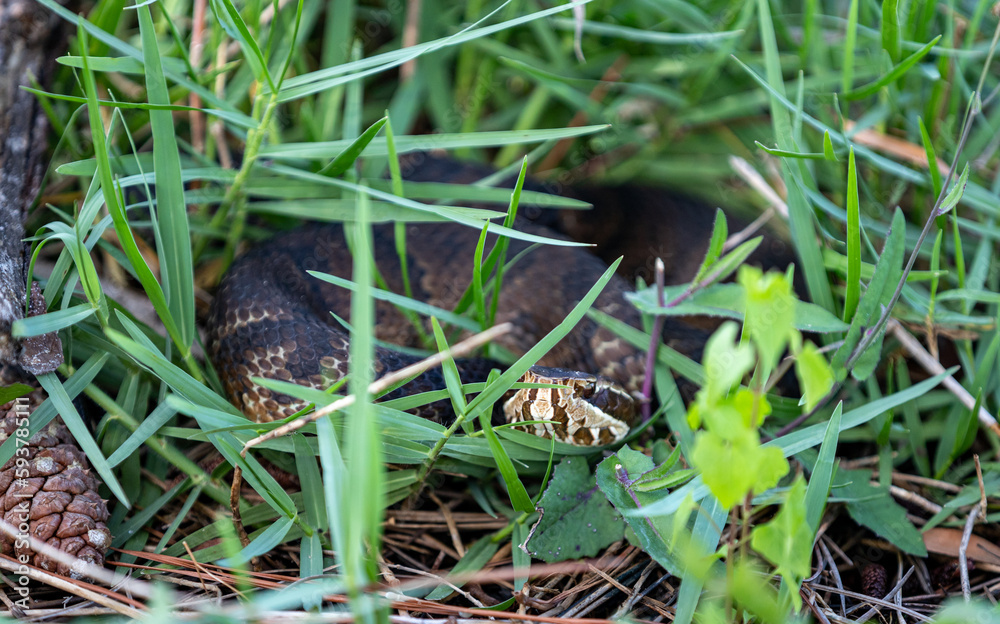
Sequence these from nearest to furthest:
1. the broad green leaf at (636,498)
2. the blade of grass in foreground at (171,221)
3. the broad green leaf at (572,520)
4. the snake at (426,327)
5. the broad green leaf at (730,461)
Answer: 1. the broad green leaf at (730,461)
2. the broad green leaf at (636,498)
3. the broad green leaf at (572,520)
4. the blade of grass in foreground at (171,221)
5. the snake at (426,327)

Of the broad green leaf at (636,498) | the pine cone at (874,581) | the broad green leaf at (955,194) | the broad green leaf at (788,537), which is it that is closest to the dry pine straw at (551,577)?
the pine cone at (874,581)

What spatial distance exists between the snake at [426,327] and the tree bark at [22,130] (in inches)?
23.9

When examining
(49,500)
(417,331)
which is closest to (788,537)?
(49,500)

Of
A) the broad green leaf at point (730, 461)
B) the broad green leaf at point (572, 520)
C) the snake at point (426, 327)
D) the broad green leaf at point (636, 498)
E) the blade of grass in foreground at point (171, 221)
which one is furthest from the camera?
the snake at point (426, 327)

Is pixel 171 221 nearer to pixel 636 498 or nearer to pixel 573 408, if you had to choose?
pixel 573 408

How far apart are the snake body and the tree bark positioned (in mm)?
606

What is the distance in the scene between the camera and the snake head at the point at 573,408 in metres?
2.30

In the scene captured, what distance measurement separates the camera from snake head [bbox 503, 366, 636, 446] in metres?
2.30

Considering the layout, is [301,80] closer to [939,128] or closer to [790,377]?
[790,377]

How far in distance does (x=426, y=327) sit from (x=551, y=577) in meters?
1.31

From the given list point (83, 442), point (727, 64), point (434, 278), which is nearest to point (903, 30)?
point (727, 64)

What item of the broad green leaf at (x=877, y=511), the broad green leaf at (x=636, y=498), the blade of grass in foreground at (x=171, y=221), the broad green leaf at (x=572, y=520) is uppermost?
the blade of grass in foreground at (x=171, y=221)

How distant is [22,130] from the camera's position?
253cm

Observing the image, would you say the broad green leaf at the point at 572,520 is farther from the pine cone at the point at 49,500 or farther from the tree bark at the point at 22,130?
the tree bark at the point at 22,130
